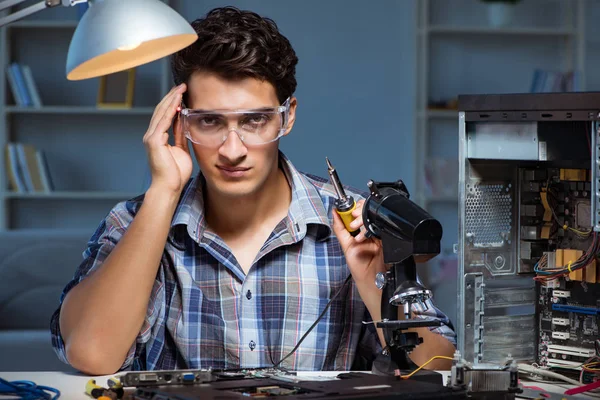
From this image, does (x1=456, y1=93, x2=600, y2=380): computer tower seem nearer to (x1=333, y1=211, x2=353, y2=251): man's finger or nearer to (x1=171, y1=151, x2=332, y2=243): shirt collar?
(x1=333, y1=211, x2=353, y2=251): man's finger

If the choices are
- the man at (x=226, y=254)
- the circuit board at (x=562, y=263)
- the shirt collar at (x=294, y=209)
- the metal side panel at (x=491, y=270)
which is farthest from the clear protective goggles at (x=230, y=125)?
the circuit board at (x=562, y=263)

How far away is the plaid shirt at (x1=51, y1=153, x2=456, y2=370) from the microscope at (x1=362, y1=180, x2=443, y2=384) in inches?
12.4

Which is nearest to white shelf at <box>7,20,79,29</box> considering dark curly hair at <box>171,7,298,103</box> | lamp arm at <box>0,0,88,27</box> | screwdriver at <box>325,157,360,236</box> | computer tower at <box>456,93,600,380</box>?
dark curly hair at <box>171,7,298,103</box>

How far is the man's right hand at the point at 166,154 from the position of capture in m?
1.70

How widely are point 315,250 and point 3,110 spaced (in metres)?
3.23

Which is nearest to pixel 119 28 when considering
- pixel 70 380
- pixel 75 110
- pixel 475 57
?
pixel 70 380

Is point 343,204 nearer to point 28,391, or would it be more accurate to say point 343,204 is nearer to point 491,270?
point 491,270

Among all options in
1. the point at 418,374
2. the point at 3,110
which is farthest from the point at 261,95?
the point at 3,110

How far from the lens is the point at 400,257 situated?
1.33 m

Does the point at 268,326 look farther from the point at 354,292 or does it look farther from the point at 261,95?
the point at 261,95

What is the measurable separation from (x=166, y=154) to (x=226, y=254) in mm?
250

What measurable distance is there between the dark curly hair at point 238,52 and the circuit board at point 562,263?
552 mm

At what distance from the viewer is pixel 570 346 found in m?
1.56

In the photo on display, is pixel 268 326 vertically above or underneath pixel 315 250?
underneath
